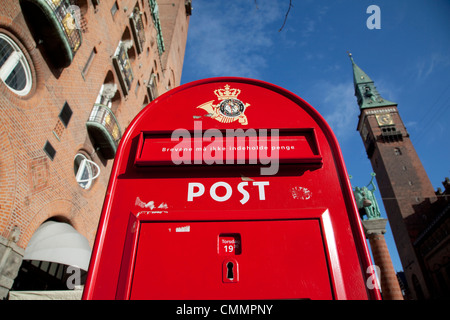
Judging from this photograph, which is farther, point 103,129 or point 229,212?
point 103,129

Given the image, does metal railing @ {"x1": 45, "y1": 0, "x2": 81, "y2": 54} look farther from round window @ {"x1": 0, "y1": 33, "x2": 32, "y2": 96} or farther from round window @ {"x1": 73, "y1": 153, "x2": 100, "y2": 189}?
round window @ {"x1": 73, "y1": 153, "x2": 100, "y2": 189}

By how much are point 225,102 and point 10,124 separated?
6.71 m

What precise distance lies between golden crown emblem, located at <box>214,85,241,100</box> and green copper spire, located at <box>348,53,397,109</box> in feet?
172

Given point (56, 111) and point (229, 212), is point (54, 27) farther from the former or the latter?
point (229, 212)

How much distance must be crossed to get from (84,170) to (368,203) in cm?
1091

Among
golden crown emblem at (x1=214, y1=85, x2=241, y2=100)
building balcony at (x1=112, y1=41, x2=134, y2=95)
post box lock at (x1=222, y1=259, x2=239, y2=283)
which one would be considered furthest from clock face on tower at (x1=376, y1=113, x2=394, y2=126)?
post box lock at (x1=222, y1=259, x2=239, y2=283)

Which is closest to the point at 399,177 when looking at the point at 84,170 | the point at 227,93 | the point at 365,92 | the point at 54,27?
the point at 365,92

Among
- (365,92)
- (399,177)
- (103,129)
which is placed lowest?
(103,129)

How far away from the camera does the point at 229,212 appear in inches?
65.8

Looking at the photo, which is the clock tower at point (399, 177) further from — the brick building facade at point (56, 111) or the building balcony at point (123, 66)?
the brick building facade at point (56, 111)

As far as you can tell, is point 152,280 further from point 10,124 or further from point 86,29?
point 86,29

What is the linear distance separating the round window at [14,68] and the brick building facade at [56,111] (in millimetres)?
25

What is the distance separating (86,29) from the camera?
10078 mm

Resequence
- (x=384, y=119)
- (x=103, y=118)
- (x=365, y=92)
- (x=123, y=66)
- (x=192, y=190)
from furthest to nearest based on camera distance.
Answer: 1. (x=365, y=92)
2. (x=384, y=119)
3. (x=123, y=66)
4. (x=103, y=118)
5. (x=192, y=190)
